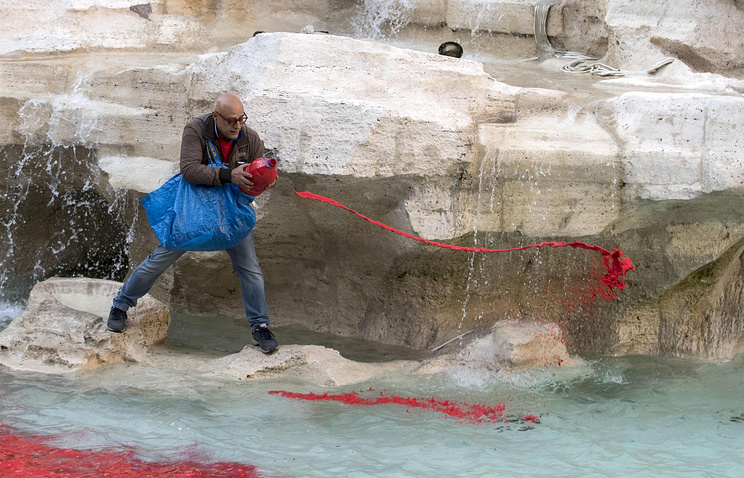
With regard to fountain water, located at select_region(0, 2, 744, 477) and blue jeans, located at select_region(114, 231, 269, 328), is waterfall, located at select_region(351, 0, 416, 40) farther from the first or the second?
blue jeans, located at select_region(114, 231, 269, 328)

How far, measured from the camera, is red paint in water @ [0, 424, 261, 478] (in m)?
3.04

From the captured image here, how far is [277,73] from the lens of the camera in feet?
14.8

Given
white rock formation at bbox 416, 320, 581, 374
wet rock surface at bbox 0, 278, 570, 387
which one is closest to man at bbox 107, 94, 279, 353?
wet rock surface at bbox 0, 278, 570, 387

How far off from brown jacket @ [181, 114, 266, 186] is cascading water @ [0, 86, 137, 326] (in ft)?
5.11

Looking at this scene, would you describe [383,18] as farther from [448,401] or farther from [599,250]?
[448,401]

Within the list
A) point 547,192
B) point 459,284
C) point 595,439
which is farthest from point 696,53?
point 595,439

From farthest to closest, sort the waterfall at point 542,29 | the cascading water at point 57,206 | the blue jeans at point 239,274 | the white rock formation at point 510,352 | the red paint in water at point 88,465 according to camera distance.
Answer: the waterfall at point 542,29 → the cascading water at point 57,206 → the white rock formation at point 510,352 → the blue jeans at point 239,274 → the red paint in water at point 88,465

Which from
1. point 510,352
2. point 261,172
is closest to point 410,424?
point 510,352

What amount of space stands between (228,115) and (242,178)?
33 cm

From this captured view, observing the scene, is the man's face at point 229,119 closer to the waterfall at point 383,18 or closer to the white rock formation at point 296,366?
the white rock formation at point 296,366

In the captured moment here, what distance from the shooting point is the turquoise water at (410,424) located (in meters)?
3.39

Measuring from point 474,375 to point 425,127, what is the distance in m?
1.43

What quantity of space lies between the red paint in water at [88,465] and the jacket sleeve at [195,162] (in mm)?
1356

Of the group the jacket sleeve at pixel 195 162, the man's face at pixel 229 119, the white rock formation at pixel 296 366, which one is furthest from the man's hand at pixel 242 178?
the white rock formation at pixel 296 366
